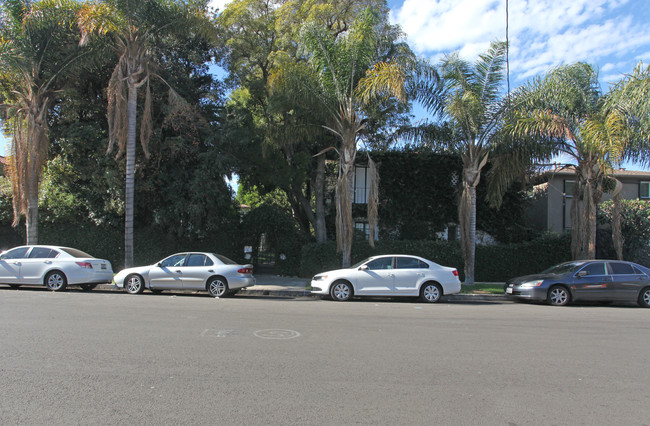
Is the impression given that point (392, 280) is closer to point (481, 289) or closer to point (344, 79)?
point (481, 289)

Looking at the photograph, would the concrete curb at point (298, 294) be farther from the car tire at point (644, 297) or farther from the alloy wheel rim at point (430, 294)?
the car tire at point (644, 297)

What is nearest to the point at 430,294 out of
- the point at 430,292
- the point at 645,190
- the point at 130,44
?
the point at 430,292

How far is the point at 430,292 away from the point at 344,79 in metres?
7.77

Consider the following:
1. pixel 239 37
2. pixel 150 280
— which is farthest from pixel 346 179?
pixel 239 37

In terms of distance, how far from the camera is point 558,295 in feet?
40.1

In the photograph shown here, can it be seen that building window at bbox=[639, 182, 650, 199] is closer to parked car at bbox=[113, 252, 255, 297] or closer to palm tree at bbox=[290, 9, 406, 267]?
palm tree at bbox=[290, 9, 406, 267]

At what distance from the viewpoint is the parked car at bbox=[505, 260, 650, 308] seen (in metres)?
12.1

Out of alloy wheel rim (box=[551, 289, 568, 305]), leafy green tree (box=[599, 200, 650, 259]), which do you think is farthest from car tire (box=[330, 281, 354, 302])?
leafy green tree (box=[599, 200, 650, 259])

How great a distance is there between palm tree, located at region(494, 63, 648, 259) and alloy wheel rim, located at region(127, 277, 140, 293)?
12942 mm

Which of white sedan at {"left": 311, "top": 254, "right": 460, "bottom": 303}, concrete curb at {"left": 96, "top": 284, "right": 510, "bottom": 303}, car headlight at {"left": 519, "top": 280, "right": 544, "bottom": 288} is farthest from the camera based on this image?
concrete curb at {"left": 96, "top": 284, "right": 510, "bottom": 303}

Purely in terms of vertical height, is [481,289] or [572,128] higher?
[572,128]

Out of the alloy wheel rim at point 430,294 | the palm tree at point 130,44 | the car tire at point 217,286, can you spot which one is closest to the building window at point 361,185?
the palm tree at point 130,44

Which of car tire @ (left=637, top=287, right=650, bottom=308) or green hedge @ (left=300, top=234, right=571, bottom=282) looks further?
green hedge @ (left=300, top=234, right=571, bottom=282)

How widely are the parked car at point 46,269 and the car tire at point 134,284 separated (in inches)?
42.8
